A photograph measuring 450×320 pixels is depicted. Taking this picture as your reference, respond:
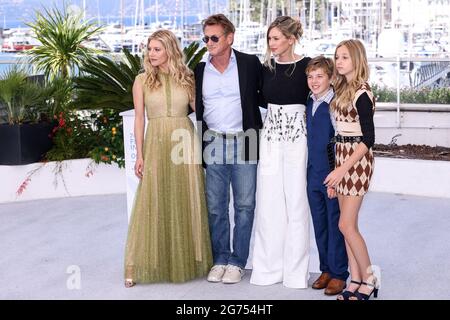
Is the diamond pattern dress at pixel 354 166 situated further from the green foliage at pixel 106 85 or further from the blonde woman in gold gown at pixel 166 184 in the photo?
the green foliage at pixel 106 85

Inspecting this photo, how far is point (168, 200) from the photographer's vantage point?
16.8 feet

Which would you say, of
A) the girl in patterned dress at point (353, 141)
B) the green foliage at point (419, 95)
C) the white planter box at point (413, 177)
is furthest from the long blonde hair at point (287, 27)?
the green foliage at point (419, 95)

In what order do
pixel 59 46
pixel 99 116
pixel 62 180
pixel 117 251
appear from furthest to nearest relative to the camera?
pixel 59 46
pixel 99 116
pixel 62 180
pixel 117 251

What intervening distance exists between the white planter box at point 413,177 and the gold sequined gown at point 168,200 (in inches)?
124

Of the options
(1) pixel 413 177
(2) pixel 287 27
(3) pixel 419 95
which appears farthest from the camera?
(3) pixel 419 95

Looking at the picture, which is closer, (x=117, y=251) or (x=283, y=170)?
(x=283, y=170)

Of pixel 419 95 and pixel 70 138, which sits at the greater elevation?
pixel 419 95

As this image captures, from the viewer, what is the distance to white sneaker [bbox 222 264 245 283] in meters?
5.11

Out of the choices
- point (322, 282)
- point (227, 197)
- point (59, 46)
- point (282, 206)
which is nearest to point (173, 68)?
point (227, 197)

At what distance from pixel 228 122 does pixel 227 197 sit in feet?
1.52

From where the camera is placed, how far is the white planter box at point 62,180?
780cm

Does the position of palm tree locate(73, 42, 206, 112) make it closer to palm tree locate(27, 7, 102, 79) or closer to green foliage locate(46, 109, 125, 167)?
green foliage locate(46, 109, 125, 167)

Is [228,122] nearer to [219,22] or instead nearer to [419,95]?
[219,22]
